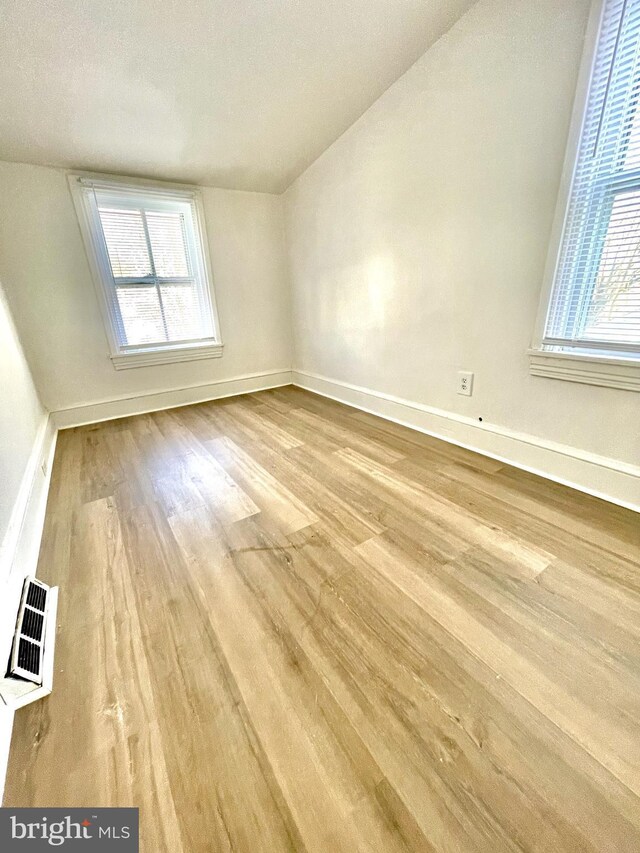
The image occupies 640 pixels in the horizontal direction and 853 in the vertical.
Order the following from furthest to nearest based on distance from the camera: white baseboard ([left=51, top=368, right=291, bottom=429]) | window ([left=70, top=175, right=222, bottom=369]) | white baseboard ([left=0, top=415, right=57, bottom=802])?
white baseboard ([left=51, top=368, right=291, bottom=429]) → window ([left=70, top=175, right=222, bottom=369]) → white baseboard ([left=0, top=415, right=57, bottom=802])

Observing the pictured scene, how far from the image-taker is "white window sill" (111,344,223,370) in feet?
9.61

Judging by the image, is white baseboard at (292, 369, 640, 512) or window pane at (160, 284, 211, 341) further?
window pane at (160, 284, 211, 341)

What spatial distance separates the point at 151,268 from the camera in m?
2.90

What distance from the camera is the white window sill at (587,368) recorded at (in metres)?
1.45

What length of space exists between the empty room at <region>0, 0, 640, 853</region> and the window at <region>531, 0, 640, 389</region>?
1cm

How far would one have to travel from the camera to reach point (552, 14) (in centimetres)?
142

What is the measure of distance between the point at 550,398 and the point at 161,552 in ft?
6.49

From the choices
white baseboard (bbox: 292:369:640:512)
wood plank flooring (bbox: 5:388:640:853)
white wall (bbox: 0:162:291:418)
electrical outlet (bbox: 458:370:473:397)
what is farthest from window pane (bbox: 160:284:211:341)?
electrical outlet (bbox: 458:370:473:397)

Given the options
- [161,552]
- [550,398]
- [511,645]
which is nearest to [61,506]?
[161,552]

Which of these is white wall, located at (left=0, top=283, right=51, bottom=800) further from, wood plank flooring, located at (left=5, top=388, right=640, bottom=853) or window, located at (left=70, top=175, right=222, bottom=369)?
window, located at (left=70, top=175, right=222, bottom=369)

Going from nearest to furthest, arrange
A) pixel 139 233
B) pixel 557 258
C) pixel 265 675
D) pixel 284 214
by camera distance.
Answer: pixel 265 675, pixel 557 258, pixel 139 233, pixel 284 214

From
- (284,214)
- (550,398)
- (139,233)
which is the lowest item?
(550,398)

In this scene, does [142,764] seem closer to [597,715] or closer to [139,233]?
[597,715]

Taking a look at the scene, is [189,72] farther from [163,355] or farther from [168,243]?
[163,355]
